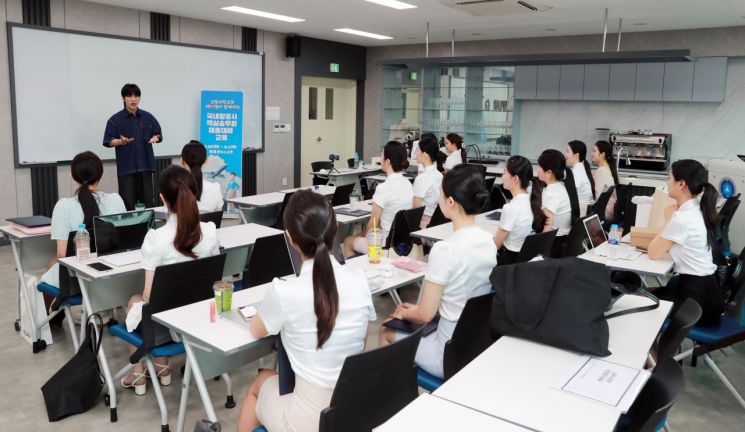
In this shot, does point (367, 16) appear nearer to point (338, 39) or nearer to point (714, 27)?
point (338, 39)

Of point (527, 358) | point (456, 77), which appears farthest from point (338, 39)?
point (527, 358)

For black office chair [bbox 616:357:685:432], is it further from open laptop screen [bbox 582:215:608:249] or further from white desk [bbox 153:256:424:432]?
open laptop screen [bbox 582:215:608:249]

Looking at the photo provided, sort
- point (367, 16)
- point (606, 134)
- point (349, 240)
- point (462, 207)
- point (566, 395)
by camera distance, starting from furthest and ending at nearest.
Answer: point (606, 134)
point (367, 16)
point (349, 240)
point (462, 207)
point (566, 395)

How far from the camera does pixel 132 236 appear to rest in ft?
11.4

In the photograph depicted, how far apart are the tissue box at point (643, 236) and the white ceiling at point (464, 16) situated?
8.97 feet

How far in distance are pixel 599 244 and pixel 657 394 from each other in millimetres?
2580

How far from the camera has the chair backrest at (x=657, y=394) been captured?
63.8 inches

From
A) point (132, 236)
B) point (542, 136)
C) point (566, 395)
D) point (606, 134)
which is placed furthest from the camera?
point (542, 136)

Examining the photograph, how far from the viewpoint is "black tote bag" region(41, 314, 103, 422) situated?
308cm

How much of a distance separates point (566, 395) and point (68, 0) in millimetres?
7205

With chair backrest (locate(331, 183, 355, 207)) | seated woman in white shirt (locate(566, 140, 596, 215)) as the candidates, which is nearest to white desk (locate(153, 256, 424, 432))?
chair backrest (locate(331, 183, 355, 207))

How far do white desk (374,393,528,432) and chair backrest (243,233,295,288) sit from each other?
6.60ft

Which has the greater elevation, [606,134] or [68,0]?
[68,0]

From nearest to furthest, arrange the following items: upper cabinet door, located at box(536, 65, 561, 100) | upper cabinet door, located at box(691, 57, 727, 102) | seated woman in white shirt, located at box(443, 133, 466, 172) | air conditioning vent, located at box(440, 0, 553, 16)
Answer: air conditioning vent, located at box(440, 0, 553, 16), seated woman in white shirt, located at box(443, 133, 466, 172), upper cabinet door, located at box(691, 57, 727, 102), upper cabinet door, located at box(536, 65, 561, 100)
